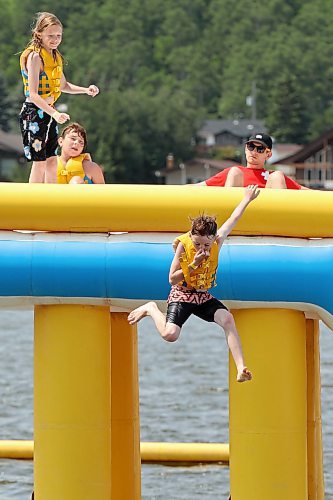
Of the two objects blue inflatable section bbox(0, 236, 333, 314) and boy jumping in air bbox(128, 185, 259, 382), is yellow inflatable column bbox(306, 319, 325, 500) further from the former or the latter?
boy jumping in air bbox(128, 185, 259, 382)

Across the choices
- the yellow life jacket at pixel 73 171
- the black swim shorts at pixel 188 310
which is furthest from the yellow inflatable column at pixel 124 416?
the black swim shorts at pixel 188 310

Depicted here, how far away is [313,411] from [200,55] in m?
157

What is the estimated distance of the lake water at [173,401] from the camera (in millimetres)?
13219

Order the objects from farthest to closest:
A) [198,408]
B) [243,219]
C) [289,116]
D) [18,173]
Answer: [289,116] < [18,173] < [198,408] < [243,219]

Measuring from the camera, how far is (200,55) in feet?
543

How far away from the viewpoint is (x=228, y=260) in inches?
333

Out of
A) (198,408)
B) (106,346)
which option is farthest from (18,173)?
(106,346)

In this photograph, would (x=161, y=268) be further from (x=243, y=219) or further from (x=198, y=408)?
(x=198, y=408)

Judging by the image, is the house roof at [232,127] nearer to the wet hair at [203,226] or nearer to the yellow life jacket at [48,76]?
the yellow life jacket at [48,76]

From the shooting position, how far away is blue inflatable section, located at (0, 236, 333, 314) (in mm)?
8453

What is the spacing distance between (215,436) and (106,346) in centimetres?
921

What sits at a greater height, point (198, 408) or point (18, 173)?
point (18, 173)

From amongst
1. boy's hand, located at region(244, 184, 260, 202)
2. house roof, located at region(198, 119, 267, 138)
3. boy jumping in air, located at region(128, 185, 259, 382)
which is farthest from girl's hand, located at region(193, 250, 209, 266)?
house roof, located at region(198, 119, 267, 138)

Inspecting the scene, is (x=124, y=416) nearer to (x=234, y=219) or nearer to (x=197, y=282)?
(x=197, y=282)
